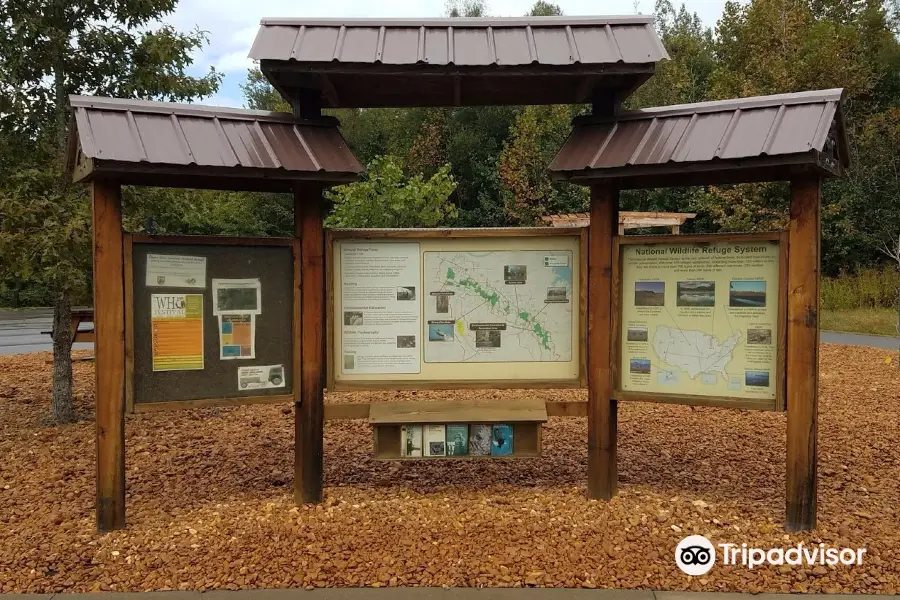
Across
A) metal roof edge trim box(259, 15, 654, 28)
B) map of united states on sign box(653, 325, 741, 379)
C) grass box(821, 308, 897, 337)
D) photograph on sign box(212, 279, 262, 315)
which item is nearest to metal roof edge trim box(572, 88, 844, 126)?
metal roof edge trim box(259, 15, 654, 28)

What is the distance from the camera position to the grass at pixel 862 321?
1667 cm

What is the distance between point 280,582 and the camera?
11.5 ft

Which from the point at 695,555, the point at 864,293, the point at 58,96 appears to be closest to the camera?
the point at 695,555

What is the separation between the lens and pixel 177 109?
161 inches

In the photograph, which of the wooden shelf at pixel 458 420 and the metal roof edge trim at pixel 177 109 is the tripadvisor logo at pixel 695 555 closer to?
the wooden shelf at pixel 458 420

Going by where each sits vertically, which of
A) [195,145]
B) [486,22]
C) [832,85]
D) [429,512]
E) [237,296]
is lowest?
[429,512]

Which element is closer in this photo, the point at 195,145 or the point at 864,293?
the point at 195,145

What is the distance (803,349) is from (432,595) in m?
2.54

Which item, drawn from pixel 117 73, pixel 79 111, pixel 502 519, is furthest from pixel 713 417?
pixel 117 73

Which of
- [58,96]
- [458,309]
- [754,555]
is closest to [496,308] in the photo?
[458,309]

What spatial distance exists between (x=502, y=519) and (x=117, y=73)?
5.91 metres

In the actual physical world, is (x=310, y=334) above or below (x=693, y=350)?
above

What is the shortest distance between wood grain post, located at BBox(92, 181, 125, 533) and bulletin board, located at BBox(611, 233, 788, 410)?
3.08 m

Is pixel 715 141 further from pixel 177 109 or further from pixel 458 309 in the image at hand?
pixel 177 109
